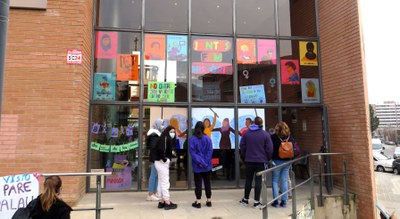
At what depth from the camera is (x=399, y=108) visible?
15138 centimetres

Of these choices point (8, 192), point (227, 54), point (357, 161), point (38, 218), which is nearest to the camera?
point (38, 218)

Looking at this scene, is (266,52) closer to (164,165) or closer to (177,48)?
(177,48)

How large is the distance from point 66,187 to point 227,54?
Result: 15.4ft

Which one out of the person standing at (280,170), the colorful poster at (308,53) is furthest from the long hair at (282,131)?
the colorful poster at (308,53)

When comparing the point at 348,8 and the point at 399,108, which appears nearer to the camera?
the point at 348,8

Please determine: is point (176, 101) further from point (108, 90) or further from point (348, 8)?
point (348, 8)

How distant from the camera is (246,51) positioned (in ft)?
23.2

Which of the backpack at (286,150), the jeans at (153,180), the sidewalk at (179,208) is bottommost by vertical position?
the sidewalk at (179,208)

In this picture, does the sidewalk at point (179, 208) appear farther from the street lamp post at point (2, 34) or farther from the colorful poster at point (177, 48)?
the colorful poster at point (177, 48)

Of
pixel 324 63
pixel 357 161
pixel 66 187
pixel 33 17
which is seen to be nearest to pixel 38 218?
pixel 66 187

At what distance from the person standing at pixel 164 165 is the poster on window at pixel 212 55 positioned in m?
2.39

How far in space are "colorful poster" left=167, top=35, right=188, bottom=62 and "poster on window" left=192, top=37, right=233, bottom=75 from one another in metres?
0.23

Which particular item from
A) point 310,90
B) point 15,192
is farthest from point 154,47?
point 15,192

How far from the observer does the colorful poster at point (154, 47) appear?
664 centimetres
